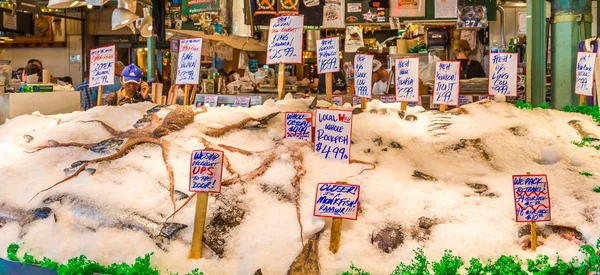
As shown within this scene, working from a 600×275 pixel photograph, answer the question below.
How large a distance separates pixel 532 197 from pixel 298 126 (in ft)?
4.22

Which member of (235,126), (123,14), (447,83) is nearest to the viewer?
(235,126)

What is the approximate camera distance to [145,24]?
669 cm

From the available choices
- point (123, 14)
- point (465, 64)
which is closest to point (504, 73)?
point (123, 14)

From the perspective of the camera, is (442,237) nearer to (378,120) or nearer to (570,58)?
(378,120)

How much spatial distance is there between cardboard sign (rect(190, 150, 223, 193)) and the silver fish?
0.30 meters

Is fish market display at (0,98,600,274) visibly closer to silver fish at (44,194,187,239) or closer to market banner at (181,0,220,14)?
silver fish at (44,194,187,239)

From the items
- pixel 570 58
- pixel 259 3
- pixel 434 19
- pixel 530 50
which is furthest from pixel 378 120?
pixel 434 19

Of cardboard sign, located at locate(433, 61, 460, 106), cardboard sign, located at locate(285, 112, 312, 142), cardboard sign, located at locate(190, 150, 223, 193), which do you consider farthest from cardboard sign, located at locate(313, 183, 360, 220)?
cardboard sign, located at locate(433, 61, 460, 106)

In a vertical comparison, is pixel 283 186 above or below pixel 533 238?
above

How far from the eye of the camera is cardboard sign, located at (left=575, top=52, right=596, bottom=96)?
159 inches

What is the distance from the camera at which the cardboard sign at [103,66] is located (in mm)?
3969

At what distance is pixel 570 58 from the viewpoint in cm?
476

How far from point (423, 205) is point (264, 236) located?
27.8 inches

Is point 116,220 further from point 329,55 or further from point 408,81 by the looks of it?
point 408,81
